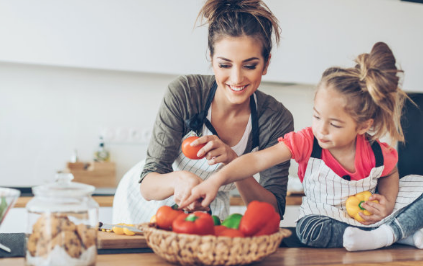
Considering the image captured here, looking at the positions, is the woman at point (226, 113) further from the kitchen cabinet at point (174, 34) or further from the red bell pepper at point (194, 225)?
the kitchen cabinet at point (174, 34)

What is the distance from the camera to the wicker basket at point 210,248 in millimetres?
865

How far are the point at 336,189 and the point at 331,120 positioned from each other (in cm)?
21

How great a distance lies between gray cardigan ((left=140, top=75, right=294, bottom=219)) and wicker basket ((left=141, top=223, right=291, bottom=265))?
21.2 inches

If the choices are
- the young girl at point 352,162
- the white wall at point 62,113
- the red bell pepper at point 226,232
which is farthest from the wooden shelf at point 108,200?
the red bell pepper at point 226,232

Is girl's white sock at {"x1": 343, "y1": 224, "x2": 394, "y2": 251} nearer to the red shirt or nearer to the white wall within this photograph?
the red shirt

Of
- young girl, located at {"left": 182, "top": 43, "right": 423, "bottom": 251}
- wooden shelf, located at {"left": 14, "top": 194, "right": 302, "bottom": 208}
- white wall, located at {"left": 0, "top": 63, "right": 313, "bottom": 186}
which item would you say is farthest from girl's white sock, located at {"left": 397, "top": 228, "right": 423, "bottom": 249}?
white wall, located at {"left": 0, "top": 63, "right": 313, "bottom": 186}

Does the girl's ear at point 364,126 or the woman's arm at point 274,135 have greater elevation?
the girl's ear at point 364,126

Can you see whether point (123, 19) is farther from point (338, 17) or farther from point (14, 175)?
point (338, 17)

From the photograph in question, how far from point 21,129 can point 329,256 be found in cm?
212

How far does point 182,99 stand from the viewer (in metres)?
1.49

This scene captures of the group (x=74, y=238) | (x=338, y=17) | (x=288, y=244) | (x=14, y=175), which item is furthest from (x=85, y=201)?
(x=338, y=17)

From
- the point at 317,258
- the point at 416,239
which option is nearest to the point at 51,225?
the point at 317,258

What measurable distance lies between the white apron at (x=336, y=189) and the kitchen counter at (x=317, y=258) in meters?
0.12

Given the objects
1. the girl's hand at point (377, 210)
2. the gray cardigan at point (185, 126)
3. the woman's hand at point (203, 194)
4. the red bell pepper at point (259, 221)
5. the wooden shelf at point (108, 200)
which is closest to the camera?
the red bell pepper at point (259, 221)
